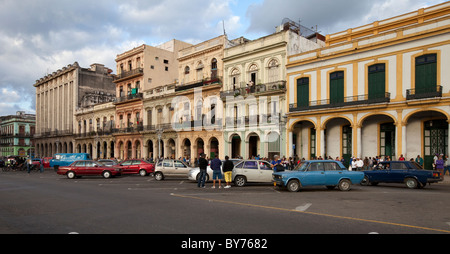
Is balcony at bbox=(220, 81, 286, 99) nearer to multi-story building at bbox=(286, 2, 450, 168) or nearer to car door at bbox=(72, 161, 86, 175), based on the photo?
multi-story building at bbox=(286, 2, 450, 168)

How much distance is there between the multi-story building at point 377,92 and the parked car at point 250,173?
41.1 feet

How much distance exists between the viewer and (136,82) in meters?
51.8

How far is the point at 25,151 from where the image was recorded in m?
91.6

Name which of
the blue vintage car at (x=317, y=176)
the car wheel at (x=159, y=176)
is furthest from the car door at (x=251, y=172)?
the car wheel at (x=159, y=176)

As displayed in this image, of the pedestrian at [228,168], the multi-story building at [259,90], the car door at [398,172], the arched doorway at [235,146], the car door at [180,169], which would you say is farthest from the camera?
the arched doorway at [235,146]

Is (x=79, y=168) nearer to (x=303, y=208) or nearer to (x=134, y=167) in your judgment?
(x=134, y=167)

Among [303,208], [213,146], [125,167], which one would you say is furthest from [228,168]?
[213,146]

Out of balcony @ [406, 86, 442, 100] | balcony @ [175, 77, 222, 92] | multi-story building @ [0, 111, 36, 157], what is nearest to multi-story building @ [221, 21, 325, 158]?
balcony @ [175, 77, 222, 92]

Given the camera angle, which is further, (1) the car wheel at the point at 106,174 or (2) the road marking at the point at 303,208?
(1) the car wheel at the point at 106,174

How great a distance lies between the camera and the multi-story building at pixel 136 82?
5006cm

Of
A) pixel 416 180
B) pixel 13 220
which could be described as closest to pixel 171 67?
pixel 416 180

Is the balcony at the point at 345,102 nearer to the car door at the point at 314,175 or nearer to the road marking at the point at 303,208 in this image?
the car door at the point at 314,175

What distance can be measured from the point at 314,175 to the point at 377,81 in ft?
50.3
